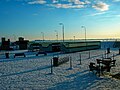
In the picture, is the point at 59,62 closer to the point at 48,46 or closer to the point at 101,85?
the point at 101,85

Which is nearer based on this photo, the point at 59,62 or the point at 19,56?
the point at 59,62

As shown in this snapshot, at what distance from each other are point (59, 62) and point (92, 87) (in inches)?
398

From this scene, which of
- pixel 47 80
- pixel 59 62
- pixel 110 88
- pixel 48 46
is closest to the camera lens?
pixel 110 88

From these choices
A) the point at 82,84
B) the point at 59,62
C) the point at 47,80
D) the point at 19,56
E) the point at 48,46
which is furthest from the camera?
the point at 48,46

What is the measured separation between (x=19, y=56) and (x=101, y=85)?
22921 mm

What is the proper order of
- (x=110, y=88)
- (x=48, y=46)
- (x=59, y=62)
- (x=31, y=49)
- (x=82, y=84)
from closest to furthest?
(x=110, y=88), (x=82, y=84), (x=59, y=62), (x=48, y=46), (x=31, y=49)

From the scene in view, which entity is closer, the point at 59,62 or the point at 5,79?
the point at 5,79

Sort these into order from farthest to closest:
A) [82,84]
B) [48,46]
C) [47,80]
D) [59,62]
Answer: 1. [48,46]
2. [59,62]
3. [47,80]
4. [82,84]

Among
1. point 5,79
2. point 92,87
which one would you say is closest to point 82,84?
point 92,87

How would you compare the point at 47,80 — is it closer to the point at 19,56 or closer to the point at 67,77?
the point at 67,77

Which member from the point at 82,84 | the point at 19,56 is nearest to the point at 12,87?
the point at 82,84

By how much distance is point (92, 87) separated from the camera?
12297mm

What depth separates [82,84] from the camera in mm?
13055

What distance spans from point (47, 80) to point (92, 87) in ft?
11.0
